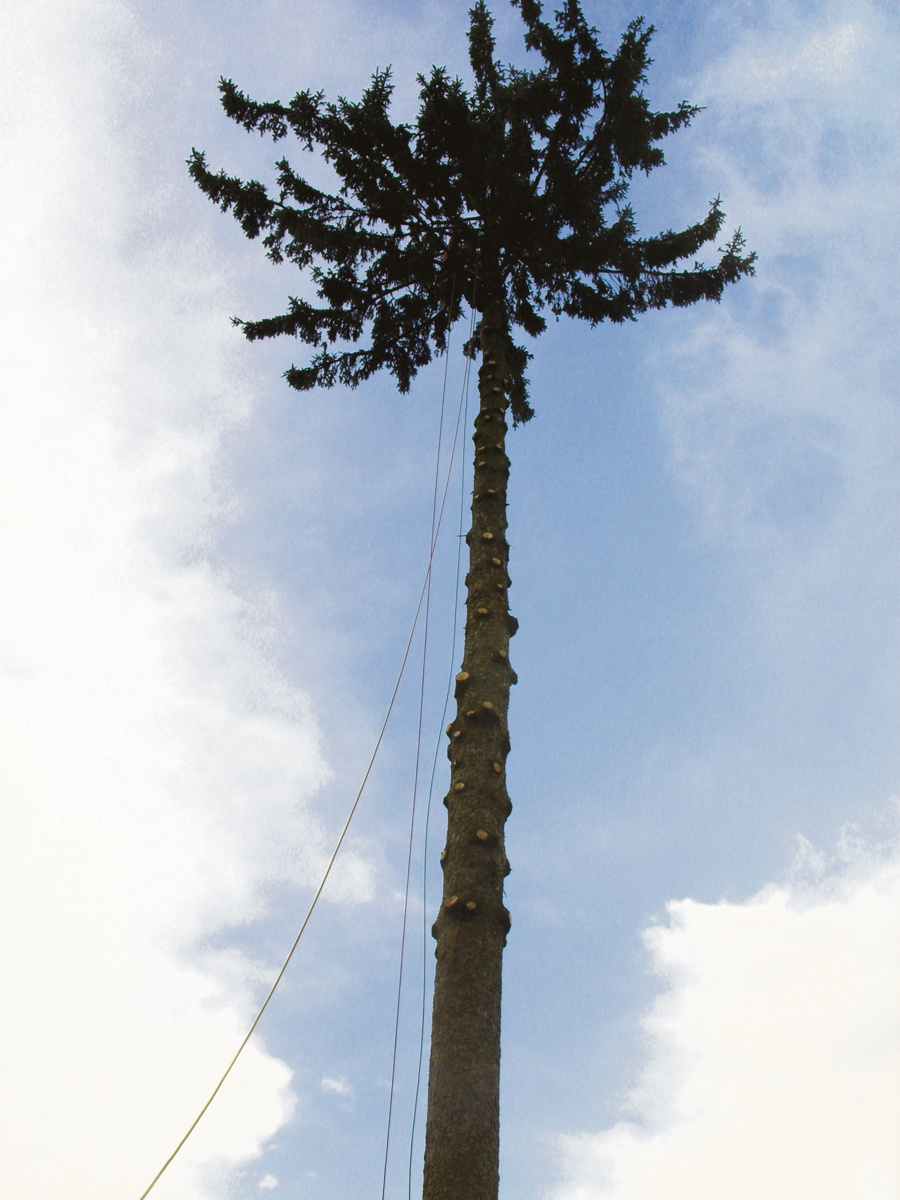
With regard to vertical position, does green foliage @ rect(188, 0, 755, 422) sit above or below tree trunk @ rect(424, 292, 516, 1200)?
above

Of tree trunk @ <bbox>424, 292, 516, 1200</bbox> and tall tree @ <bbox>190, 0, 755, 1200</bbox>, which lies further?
tall tree @ <bbox>190, 0, 755, 1200</bbox>

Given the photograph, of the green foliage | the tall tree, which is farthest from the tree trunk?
the green foliage

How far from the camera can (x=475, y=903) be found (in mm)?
4031

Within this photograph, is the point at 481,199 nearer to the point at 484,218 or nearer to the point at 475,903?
the point at 484,218

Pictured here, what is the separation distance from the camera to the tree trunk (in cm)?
336

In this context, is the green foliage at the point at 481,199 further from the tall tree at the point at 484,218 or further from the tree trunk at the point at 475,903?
the tree trunk at the point at 475,903

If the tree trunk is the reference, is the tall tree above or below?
above

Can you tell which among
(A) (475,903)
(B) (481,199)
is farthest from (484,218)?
(A) (475,903)

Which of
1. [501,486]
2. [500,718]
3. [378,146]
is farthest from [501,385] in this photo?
[500,718]

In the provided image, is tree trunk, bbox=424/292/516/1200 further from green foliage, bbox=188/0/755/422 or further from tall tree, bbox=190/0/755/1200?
green foliage, bbox=188/0/755/422

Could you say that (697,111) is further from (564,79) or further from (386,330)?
(386,330)

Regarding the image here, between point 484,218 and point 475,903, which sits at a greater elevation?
point 484,218

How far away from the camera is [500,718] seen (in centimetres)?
485

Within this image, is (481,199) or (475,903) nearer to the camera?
A: (475,903)
